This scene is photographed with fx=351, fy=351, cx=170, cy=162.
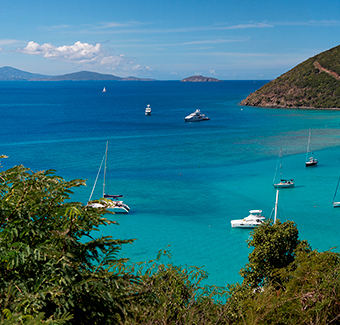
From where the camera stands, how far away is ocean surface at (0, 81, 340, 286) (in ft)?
98.2

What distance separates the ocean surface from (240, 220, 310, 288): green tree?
6076 millimetres

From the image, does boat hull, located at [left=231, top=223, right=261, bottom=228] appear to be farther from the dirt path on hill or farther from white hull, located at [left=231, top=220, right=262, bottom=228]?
the dirt path on hill

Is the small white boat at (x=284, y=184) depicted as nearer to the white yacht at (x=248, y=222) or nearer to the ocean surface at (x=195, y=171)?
the ocean surface at (x=195, y=171)

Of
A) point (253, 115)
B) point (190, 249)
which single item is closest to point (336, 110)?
point (253, 115)

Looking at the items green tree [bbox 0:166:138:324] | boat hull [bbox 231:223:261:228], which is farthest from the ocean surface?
green tree [bbox 0:166:138:324]

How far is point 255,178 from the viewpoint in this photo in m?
46.0

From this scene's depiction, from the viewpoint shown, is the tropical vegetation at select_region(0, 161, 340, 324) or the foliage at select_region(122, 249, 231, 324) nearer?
the tropical vegetation at select_region(0, 161, 340, 324)

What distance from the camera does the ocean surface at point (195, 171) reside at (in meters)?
→ 29.9

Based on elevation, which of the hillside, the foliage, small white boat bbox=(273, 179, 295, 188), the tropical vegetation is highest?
the hillside

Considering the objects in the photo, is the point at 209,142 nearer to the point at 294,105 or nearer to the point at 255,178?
the point at 255,178

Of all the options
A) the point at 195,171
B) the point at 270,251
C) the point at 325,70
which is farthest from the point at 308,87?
the point at 270,251

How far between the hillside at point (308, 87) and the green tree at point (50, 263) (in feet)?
406

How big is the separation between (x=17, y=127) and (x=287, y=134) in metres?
62.1

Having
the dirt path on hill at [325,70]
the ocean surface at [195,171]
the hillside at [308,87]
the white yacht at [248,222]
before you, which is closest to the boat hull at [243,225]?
the white yacht at [248,222]
